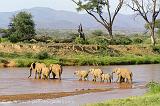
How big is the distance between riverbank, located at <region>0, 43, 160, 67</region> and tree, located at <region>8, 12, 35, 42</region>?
5195mm

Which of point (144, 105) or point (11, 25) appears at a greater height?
point (11, 25)

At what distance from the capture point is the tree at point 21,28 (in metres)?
55.2

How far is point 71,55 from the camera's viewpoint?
164 ft

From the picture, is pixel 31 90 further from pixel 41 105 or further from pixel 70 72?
pixel 70 72

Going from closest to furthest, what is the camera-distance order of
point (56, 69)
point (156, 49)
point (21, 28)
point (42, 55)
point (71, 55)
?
point (56, 69) < point (42, 55) < point (71, 55) < point (21, 28) < point (156, 49)

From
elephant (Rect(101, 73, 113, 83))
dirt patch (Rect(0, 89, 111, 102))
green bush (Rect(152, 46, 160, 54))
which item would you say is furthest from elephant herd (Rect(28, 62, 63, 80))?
green bush (Rect(152, 46, 160, 54))

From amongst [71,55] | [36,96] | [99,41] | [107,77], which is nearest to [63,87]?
[107,77]

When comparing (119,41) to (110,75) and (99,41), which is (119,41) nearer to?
(99,41)

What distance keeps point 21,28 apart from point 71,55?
1017 centimetres

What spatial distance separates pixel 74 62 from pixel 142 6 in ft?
68.4

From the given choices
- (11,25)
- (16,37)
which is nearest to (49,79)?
(16,37)

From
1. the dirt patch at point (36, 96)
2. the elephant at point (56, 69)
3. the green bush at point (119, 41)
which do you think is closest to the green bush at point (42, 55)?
the elephant at point (56, 69)

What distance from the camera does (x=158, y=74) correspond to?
38.2 metres

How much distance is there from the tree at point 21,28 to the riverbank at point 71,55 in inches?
205
